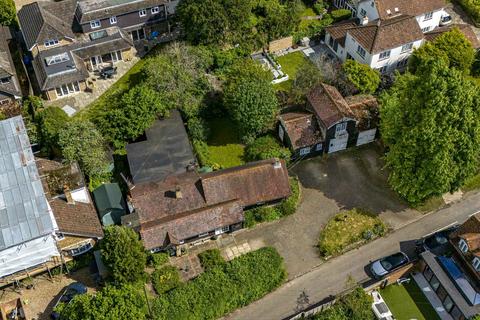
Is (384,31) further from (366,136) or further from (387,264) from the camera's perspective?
(387,264)

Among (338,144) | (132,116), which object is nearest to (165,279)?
(132,116)

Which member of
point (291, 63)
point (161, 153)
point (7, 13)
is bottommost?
point (161, 153)

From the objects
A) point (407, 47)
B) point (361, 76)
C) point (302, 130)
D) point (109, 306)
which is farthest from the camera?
point (407, 47)

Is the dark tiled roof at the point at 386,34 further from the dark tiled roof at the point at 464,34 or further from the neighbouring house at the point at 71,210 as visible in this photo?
the neighbouring house at the point at 71,210

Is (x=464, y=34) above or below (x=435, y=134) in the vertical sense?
above

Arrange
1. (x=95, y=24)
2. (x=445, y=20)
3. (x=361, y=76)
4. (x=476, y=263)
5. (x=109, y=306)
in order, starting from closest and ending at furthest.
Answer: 1. (x=109, y=306)
2. (x=476, y=263)
3. (x=361, y=76)
4. (x=95, y=24)
5. (x=445, y=20)

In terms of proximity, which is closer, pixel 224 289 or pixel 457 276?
pixel 224 289

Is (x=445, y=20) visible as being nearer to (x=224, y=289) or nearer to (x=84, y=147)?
(x=224, y=289)

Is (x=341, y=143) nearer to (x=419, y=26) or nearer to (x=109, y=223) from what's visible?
(x=419, y=26)
